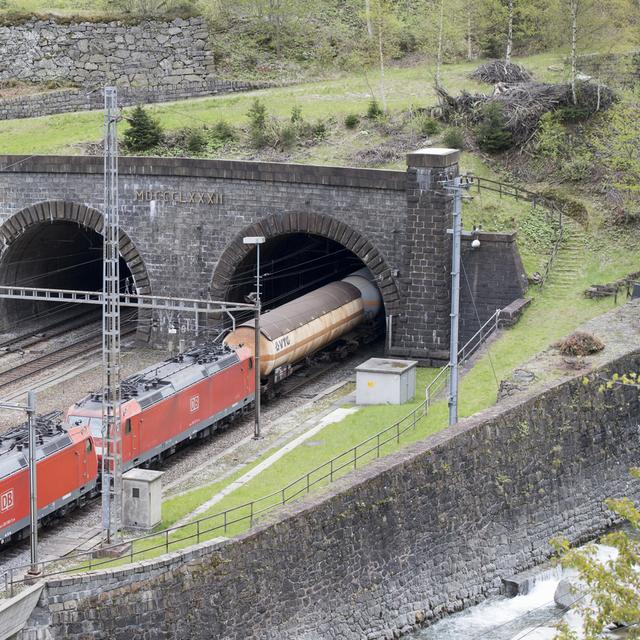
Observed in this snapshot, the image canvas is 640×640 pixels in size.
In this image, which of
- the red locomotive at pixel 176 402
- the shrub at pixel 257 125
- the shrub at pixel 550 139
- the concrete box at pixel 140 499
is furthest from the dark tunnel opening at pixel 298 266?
the concrete box at pixel 140 499

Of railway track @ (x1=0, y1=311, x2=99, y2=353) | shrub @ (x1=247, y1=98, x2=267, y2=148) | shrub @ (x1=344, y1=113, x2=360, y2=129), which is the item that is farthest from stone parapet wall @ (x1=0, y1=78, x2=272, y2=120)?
railway track @ (x1=0, y1=311, x2=99, y2=353)

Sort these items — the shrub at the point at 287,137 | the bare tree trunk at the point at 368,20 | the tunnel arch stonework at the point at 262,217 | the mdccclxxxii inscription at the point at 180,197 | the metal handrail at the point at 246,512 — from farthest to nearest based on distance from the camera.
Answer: the bare tree trunk at the point at 368,20 < the shrub at the point at 287,137 < the mdccclxxxii inscription at the point at 180,197 < the tunnel arch stonework at the point at 262,217 < the metal handrail at the point at 246,512

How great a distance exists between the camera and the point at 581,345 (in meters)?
46.8

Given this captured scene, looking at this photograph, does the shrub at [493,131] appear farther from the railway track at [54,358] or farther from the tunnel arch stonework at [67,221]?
the railway track at [54,358]

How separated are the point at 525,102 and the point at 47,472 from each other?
34780mm

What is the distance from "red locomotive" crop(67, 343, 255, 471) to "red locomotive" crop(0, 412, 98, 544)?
4.43 feet

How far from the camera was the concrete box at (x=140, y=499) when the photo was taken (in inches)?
1404

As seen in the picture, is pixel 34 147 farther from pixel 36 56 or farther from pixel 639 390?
pixel 639 390

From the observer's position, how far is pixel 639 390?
4647 centimetres

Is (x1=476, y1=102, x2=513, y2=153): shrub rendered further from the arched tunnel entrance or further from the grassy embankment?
the arched tunnel entrance

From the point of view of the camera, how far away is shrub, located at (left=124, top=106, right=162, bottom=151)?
212 ft

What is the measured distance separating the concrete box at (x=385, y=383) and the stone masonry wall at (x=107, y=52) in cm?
3302

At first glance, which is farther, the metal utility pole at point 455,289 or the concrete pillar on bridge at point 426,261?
the concrete pillar on bridge at point 426,261

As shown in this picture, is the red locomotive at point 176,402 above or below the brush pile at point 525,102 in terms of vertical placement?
below
